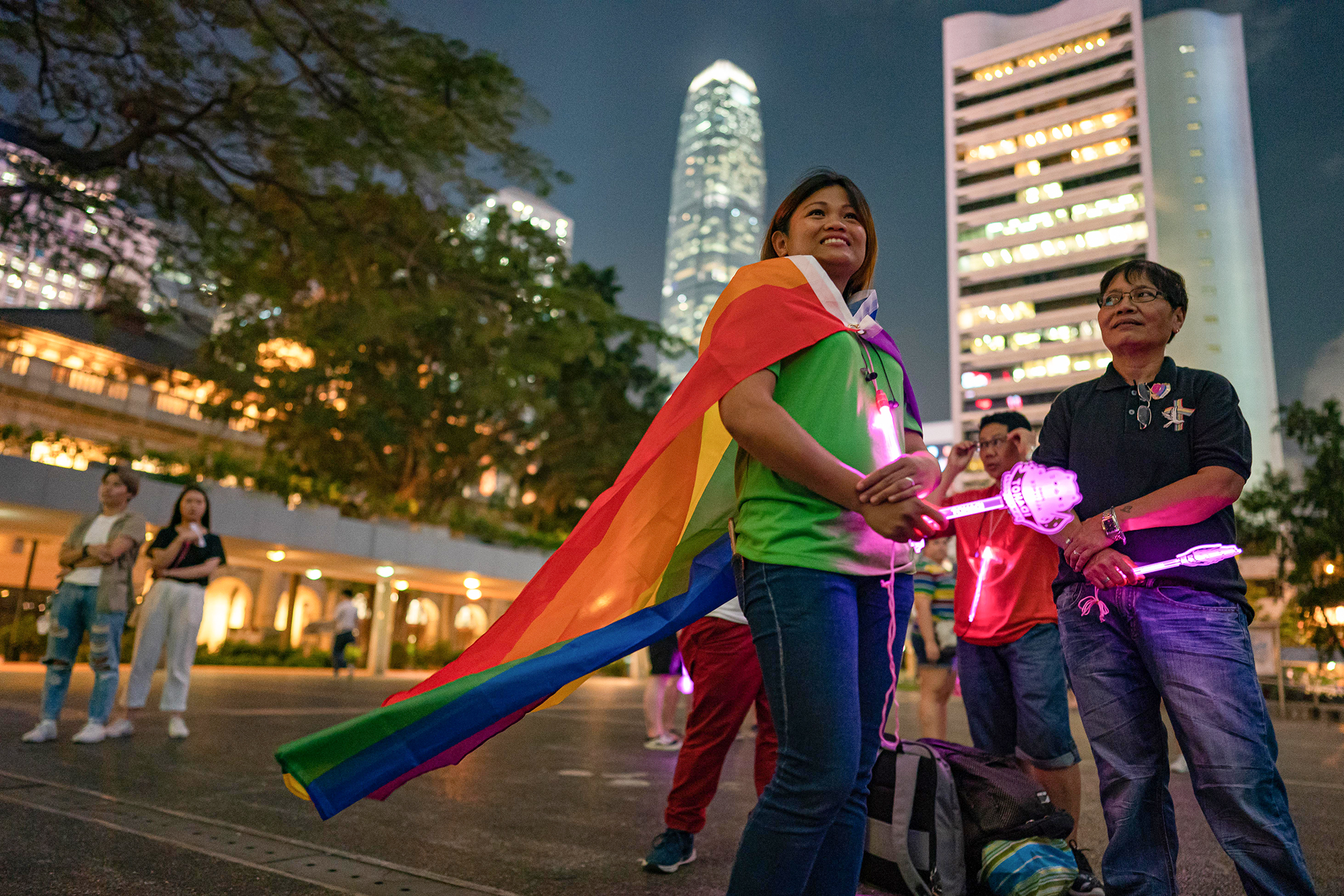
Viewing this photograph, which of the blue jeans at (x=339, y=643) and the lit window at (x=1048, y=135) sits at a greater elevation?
the lit window at (x=1048, y=135)

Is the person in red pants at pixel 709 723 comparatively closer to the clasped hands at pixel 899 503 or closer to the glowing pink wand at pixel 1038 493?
the glowing pink wand at pixel 1038 493

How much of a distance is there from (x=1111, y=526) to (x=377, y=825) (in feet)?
9.69

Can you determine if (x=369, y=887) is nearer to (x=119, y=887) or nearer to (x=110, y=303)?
(x=119, y=887)

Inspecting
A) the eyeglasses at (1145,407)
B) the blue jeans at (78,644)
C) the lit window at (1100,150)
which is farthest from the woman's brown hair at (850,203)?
the lit window at (1100,150)

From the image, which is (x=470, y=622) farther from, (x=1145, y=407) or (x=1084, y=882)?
(x=1145, y=407)

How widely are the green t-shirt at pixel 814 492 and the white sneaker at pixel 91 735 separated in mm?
5186

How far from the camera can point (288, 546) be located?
825 inches

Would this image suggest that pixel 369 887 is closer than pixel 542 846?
Yes

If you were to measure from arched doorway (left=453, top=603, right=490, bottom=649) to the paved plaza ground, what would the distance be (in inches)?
1159

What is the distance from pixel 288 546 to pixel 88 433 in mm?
15677

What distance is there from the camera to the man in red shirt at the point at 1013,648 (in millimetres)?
3223

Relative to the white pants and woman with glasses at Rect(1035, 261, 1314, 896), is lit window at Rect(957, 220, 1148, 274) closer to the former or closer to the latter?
the white pants

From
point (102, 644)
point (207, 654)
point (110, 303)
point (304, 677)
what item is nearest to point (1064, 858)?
point (102, 644)

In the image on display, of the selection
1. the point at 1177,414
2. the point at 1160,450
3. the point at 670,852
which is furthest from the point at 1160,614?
the point at 670,852
